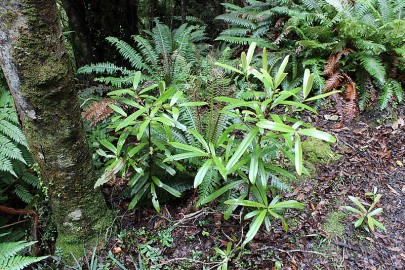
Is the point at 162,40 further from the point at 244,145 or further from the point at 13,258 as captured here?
the point at 13,258

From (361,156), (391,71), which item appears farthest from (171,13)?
(361,156)

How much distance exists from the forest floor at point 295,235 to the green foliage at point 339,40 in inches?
50.7

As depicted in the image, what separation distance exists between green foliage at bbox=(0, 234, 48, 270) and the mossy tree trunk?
0.30 meters

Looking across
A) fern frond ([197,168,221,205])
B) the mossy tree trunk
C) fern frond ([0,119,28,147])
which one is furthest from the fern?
fern frond ([197,168,221,205])

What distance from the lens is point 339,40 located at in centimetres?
410

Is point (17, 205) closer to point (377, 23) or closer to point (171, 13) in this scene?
point (171, 13)

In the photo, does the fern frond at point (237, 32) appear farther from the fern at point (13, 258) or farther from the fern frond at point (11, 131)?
the fern at point (13, 258)

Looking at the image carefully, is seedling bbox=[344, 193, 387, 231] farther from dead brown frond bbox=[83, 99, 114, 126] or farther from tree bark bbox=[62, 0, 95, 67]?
tree bark bbox=[62, 0, 95, 67]

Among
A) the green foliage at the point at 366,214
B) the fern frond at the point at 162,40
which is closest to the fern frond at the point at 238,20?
the fern frond at the point at 162,40

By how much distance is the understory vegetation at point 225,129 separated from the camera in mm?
1948

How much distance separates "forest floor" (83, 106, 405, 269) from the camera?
91.3 inches

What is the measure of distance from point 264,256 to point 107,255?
46.9 inches

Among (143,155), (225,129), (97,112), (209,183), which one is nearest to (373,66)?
(225,129)

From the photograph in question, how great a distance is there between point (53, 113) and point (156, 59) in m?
2.12
